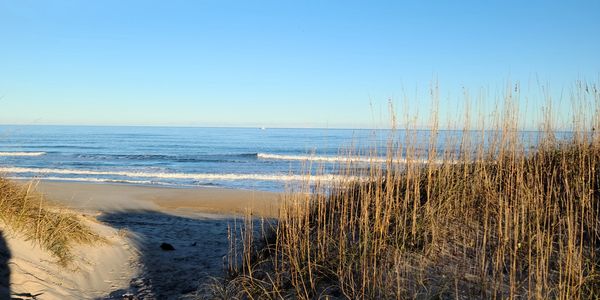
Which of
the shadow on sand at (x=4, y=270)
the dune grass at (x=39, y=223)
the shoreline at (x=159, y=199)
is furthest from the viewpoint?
the shoreline at (x=159, y=199)

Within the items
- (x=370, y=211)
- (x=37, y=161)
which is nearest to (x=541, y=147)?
(x=370, y=211)

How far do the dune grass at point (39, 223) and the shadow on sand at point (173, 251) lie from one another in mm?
821

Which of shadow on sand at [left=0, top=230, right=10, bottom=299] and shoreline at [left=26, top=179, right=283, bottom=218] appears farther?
shoreline at [left=26, top=179, right=283, bottom=218]

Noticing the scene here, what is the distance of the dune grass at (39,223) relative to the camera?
15.8ft

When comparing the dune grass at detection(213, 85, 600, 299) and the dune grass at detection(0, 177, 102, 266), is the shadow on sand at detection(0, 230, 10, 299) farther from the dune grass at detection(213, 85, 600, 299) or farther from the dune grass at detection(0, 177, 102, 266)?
the dune grass at detection(213, 85, 600, 299)

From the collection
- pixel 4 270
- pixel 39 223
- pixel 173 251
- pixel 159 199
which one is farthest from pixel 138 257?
pixel 159 199

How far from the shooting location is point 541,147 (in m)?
5.28

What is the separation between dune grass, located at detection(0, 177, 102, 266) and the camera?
4.80 m

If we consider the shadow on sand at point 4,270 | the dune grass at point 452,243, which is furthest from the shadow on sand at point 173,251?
the shadow on sand at point 4,270

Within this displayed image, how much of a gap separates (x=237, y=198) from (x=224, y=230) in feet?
14.6

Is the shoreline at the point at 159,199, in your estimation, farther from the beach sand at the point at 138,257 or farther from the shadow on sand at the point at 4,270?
the shadow on sand at the point at 4,270

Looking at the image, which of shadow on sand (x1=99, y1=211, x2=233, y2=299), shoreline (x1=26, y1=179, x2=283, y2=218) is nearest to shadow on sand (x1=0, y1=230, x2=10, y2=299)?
shadow on sand (x1=99, y1=211, x2=233, y2=299)

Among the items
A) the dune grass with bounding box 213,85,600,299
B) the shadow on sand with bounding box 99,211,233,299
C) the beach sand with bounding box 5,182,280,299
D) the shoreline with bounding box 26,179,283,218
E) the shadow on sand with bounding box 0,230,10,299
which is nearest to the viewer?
the dune grass with bounding box 213,85,600,299

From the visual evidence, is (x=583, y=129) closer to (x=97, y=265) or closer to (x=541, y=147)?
(x=541, y=147)
